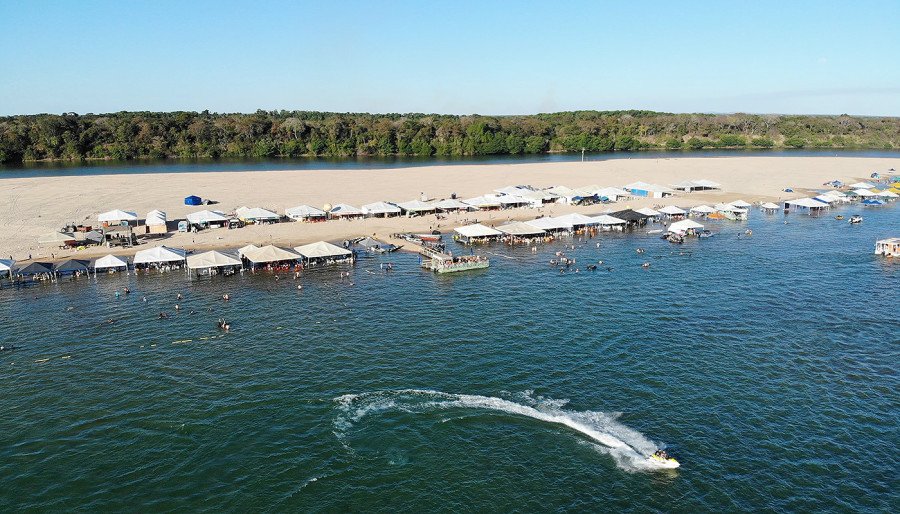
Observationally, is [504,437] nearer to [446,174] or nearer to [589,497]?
[589,497]

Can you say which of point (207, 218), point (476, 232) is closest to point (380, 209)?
point (476, 232)

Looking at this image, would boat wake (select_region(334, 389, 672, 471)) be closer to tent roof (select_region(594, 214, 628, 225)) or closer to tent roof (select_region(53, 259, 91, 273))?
tent roof (select_region(53, 259, 91, 273))

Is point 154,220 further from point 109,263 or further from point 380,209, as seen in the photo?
point 380,209

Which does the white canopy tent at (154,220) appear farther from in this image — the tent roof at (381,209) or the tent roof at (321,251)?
the tent roof at (381,209)

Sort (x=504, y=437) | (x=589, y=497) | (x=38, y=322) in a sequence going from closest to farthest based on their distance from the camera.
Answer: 1. (x=589, y=497)
2. (x=504, y=437)
3. (x=38, y=322)

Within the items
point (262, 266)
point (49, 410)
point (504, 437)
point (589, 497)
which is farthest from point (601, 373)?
point (262, 266)

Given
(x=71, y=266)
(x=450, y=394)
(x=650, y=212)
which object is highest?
(x=650, y=212)
